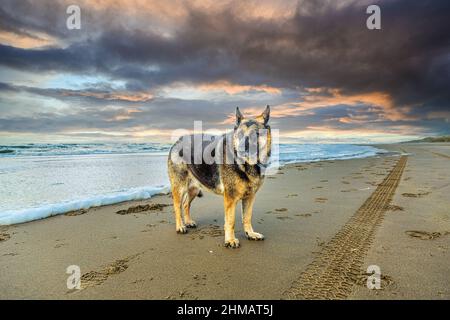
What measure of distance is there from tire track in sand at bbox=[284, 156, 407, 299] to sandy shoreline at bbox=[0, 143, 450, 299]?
7 cm

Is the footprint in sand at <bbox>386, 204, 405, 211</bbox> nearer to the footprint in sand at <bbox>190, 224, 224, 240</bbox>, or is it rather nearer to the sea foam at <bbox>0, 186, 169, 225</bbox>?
the footprint in sand at <bbox>190, 224, 224, 240</bbox>

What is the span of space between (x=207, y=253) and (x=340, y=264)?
1799 millimetres

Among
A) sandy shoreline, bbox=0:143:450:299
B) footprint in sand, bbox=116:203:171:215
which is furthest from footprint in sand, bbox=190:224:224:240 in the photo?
footprint in sand, bbox=116:203:171:215

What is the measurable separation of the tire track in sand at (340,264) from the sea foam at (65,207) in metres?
5.32

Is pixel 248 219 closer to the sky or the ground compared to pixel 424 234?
closer to the sky

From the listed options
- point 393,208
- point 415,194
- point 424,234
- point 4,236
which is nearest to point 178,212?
point 4,236

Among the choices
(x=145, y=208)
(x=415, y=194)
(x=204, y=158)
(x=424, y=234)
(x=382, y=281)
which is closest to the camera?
(x=382, y=281)

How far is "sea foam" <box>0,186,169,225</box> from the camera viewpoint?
5246 mm

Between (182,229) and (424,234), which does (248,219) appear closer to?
(182,229)

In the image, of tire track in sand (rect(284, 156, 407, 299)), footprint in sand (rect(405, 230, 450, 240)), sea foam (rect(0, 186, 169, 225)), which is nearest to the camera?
tire track in sand (rect(284, 156, 407, 299))

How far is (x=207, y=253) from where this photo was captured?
12.6 feet

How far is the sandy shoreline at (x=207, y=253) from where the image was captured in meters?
2.83
